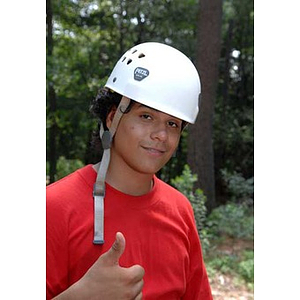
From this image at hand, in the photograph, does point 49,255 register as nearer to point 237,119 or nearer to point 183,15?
point 183,15

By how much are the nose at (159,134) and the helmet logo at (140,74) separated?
168 millimetres

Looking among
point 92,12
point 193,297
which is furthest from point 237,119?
point 193,297

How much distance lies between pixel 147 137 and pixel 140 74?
20cm

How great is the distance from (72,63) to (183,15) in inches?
88.9

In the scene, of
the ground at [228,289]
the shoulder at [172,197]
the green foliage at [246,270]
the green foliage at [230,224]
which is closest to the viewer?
the shoulder at [172,197]

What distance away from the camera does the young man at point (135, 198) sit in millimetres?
1348

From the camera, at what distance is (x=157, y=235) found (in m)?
1.51

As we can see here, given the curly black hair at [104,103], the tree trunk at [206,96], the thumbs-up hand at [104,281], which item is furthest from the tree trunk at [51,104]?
the thumbs-up hand at [104,281]

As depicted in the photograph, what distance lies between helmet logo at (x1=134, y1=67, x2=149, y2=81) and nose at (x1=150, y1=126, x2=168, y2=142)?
0.55ft

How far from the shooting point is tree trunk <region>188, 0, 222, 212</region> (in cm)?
615

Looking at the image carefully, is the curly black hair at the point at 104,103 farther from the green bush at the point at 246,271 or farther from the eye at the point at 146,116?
the green bush at the point at 246,271

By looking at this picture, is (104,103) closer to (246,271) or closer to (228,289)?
(228,289)

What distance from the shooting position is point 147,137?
1444 millimetres
